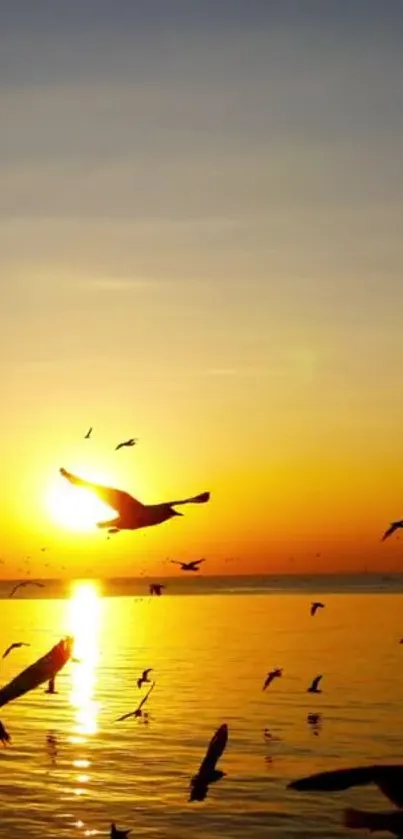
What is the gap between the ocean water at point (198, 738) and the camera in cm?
2947

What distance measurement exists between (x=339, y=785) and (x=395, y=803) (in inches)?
5.0

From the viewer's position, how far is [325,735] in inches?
1629

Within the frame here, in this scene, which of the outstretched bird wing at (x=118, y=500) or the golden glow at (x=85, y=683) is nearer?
the outstretched bird wing at (x=118, y=500)

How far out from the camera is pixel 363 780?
249 cm

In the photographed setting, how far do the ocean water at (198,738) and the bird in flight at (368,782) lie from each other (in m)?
26.1

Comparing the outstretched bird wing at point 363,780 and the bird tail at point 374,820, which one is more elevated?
the outstretched bird wing at point 363,780

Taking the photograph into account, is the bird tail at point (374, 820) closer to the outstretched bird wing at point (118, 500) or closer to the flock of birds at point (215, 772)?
the flock of birds at point (215, 772)

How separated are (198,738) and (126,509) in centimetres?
3767

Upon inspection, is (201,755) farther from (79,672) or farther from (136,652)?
(136,652)

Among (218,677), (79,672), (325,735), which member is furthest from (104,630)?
(325,735)

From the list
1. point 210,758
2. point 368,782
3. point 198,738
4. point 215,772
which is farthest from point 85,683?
point 368,782

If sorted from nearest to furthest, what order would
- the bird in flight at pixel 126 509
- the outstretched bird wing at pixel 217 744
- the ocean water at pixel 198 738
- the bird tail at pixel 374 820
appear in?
the bird tail at pixel 374 820
the outstretched bird wing at pixel 217 744
the bird in flight at pixel 126 509
the ocean water at pixel 198 738

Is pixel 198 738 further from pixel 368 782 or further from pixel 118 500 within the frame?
pixel 368 782

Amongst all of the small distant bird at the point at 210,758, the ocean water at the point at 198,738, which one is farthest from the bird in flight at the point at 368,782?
the ocean water at the point at 198,738
